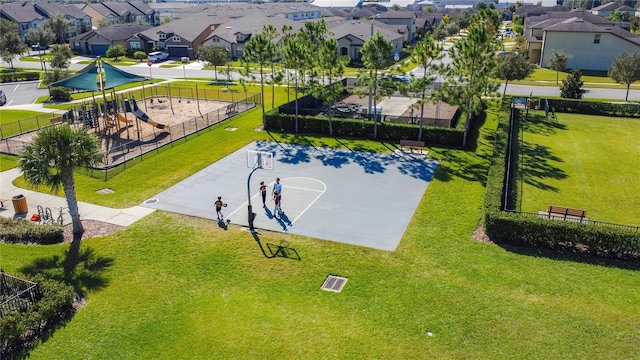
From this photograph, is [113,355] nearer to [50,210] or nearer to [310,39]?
[50,210]

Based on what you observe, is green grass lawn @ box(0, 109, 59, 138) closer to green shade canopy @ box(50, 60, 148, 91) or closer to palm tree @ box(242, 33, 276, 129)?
green shade canopy @ box(50, 60, 148, 91)

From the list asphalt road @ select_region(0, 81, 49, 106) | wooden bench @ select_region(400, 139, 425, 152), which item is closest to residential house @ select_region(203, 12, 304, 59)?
asphalt road @ select_region(0, 81, 49, 106)

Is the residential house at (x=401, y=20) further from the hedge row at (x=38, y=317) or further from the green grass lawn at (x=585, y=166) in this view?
the hedge row at (x=38, y=317)

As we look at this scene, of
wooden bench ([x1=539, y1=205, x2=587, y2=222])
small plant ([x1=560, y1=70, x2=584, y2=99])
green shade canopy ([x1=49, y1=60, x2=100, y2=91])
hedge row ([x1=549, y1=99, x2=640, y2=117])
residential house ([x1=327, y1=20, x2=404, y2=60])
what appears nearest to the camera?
wooden bench ([x1=539, y1=205, x2=587, y2=222])

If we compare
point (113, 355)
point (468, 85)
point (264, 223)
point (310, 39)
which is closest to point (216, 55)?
point (310, 39)

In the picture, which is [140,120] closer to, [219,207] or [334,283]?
[219,207]

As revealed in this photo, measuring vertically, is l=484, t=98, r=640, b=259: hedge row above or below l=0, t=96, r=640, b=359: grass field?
above

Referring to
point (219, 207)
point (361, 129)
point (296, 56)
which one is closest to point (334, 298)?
point (219, 207)

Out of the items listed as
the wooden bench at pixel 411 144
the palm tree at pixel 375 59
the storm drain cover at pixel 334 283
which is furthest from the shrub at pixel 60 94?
the storm drain cover at pixel 334 283
